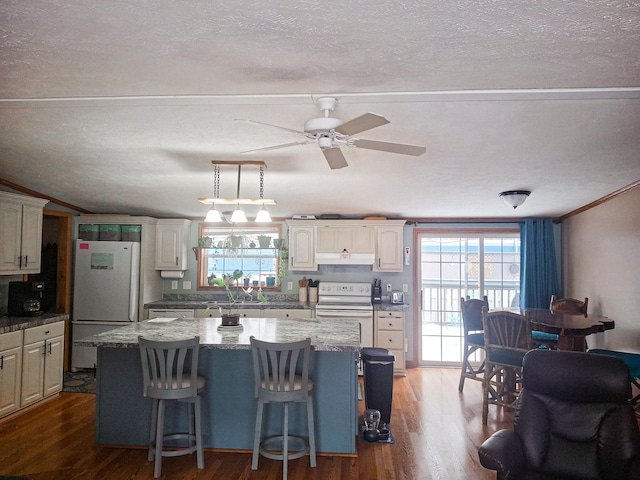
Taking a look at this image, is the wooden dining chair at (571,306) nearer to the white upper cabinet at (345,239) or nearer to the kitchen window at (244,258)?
the white upper cabinet at (345,239)

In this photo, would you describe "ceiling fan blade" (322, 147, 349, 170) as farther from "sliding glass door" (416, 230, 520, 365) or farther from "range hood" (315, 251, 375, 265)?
"sliding glass door" (416, 230, 520, 365)

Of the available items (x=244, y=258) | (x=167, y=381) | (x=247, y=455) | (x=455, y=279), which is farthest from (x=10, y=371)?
(x=455, y=279)

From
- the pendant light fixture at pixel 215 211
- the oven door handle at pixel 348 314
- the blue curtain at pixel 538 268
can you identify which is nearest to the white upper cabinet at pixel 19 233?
the pendant light fixture at pixel 215 211

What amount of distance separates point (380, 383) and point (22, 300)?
3826 mm

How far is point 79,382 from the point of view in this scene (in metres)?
5.60

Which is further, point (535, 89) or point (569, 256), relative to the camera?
point (569, 256)

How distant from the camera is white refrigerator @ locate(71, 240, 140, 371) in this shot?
6031mm

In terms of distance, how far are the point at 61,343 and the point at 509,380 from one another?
15.7 ft

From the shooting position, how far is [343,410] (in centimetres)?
366

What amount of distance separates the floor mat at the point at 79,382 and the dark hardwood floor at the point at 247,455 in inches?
18.9

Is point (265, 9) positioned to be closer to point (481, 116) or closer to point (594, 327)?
point (481, 116)

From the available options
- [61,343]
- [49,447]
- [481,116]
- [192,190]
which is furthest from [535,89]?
[61,343]

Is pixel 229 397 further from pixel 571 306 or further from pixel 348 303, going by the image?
pixel 571 306

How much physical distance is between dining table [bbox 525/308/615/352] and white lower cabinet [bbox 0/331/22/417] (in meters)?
4.86
